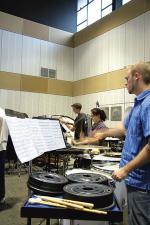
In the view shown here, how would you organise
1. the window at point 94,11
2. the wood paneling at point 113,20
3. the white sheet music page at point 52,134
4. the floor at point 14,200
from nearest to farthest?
the white sheet music page at point 52,134 < the floor at point 14,200 < the wood paneling at point 113,20 < the window at point 94,11

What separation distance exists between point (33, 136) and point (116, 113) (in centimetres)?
717

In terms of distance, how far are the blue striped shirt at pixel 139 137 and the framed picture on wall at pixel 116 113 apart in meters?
7.42

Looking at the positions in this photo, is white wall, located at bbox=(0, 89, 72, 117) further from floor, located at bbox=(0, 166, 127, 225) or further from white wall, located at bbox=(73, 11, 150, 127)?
floor, located at bbox=(0, 166, 127, 225)

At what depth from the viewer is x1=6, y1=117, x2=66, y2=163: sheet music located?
190cm

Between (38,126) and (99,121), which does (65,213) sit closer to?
(38,126)

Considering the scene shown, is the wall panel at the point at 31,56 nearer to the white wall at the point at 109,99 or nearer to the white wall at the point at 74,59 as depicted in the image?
the white wall at the point at 74,59

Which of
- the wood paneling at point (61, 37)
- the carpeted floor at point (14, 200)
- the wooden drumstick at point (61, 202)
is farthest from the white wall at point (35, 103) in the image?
the wooden drumstick at point (61, 202)

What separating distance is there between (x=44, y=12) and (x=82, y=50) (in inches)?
86.6

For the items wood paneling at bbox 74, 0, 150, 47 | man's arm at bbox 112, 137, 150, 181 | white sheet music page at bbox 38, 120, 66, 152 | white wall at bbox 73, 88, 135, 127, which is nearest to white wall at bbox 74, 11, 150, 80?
wood paneling at bbox 74, 0, 150, 47

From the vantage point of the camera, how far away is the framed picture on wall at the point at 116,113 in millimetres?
9102

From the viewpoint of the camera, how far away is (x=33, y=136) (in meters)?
2.27

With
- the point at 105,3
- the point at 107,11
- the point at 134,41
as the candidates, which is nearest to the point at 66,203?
the point at 134,41

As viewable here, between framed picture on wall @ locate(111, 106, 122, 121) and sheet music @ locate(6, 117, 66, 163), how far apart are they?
6.50 metres

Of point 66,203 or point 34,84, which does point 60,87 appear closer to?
point 34,84
